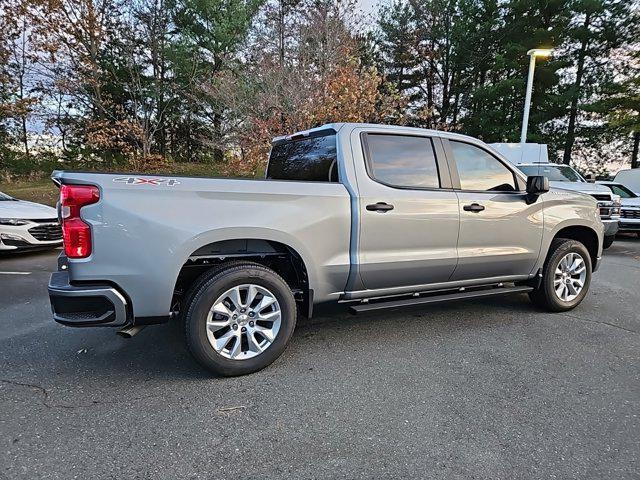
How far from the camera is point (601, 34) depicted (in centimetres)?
2202

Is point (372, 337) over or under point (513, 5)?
under

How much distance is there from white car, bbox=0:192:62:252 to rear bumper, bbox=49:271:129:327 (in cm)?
538

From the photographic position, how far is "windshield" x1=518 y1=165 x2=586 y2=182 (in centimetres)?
1035

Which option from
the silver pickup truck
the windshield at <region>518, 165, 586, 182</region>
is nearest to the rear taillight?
the silver pickup truck

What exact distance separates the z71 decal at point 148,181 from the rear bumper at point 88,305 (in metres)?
0.69

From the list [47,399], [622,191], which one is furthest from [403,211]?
[622,191]

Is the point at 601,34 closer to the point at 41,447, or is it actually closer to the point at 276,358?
the point at 276,358

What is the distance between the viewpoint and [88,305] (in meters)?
2.65

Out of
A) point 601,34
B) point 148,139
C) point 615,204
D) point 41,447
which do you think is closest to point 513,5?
point 601,34

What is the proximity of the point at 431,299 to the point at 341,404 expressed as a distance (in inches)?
59.8

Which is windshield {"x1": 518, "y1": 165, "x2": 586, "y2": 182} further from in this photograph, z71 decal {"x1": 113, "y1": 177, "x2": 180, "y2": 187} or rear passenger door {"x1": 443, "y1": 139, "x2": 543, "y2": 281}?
z71 decal {"x1": 113, "y1": 177, "x2": 180, "y2": 187}

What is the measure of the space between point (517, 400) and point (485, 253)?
61.1 inches

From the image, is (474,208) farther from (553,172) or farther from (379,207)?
(553,172)

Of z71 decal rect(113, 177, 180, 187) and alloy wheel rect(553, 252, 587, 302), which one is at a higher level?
z71 decal rect(113, 177, 180, 187)
